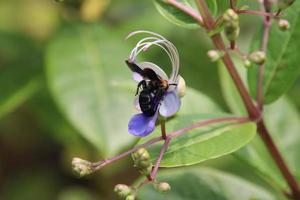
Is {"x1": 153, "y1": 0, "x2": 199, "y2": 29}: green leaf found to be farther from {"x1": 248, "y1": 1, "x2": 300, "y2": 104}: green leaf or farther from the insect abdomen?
{"x1": 248, "y1": 1, "x2": 300, "y2": 104}: green leaf

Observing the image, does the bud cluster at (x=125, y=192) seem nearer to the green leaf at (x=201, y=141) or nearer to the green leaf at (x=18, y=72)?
the green leaf at (x=201, y=141)

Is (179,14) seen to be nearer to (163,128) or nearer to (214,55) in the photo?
(214,55)

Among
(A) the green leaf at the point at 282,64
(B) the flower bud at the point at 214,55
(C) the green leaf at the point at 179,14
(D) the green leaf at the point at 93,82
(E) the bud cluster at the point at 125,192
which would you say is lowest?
(D) the green leaf at the point at 93,82

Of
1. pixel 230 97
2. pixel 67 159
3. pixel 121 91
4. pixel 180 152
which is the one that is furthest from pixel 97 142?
pixel 67 159

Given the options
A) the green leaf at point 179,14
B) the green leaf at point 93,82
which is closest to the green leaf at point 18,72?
the green leaf at point 93,82

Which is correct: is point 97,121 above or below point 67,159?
above

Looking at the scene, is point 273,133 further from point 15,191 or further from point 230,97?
point 15,191

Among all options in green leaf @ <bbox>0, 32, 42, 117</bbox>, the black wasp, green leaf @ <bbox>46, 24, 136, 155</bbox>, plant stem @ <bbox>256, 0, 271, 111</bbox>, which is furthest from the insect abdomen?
green leaf @ <bbox>0, 32, 42, 117</bbox>
